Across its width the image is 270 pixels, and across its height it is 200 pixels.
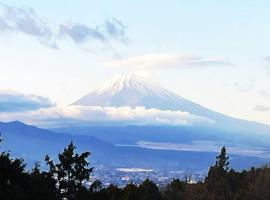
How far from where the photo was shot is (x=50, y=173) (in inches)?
1221

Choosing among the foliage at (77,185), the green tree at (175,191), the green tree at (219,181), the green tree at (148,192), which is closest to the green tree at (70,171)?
the foliage at (77,185)

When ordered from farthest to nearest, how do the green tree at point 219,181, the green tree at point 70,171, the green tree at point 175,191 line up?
the green tree at point 219,181 → the green tree at point 175,191 → the green tree at point 70,171

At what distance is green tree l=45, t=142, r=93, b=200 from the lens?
30933 mm

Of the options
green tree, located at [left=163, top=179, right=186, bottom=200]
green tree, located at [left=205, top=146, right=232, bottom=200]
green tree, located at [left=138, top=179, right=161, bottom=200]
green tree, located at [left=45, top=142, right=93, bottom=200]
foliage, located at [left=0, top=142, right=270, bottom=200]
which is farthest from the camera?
green tree, located at [left=205, top=146, right=232, bottom=200]

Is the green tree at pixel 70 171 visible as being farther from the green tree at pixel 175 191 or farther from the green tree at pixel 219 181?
the green tree at pixel 219 181

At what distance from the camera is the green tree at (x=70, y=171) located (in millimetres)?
30933

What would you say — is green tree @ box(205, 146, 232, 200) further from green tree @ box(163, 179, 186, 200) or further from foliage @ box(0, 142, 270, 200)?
green tree @ box(163, 179, 186, 200)

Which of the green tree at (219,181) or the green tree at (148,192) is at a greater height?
the green tree at (219,181)

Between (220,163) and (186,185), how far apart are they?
4.63 metres

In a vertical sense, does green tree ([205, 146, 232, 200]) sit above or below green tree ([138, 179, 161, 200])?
above

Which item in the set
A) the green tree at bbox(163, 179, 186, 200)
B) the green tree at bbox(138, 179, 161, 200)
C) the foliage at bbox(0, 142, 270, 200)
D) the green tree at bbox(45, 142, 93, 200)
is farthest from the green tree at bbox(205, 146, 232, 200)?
the green tree at bbox(45, 142, 93, 200)

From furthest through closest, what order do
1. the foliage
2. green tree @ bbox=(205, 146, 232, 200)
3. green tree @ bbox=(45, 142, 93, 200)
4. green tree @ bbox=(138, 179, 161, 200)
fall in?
green tree @ bbox=(205, 146, 232, 200) → green tree @ bbox=(138, 179, 161, 200) → green tree @ bbox=(45, 142, 93, 200) → the foliage

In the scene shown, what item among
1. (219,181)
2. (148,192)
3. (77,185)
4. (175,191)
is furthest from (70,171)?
(219,181)

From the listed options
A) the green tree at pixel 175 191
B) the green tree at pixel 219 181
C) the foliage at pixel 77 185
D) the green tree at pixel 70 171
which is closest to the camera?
the foliage at pixel 77 185
